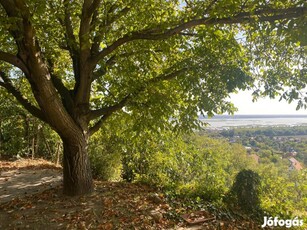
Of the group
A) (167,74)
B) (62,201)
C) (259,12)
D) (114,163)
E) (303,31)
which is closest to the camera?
(303,31)

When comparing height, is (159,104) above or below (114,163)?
above

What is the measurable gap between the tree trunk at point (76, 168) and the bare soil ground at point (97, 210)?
0.24 meters

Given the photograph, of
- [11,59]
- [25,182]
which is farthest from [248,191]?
[25,182]

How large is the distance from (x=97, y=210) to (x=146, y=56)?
389 cm

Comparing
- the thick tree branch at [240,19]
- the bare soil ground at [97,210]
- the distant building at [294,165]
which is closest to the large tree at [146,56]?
the thick tree branch at [240,19]

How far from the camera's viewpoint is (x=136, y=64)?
7.31 m

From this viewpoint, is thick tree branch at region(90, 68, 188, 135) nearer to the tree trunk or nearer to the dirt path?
the tree trunk

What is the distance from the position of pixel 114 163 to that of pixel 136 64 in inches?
181

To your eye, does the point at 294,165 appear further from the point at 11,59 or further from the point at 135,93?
the point at 11,59

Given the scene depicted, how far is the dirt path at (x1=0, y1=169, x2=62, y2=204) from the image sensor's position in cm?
743

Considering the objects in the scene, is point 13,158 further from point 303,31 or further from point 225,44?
point 303,31

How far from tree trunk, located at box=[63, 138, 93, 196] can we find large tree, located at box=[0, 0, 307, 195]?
2 centimetres

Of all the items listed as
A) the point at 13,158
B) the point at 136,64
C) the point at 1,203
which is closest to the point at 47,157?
A: the point at 13,158

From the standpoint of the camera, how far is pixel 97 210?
552cm
